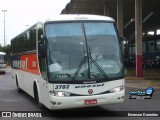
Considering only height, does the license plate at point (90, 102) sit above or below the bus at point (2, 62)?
below

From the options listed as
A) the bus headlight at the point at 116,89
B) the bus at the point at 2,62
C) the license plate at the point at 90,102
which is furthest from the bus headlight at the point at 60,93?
the bus at the point at 2,62

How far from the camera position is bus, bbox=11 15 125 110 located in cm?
1112

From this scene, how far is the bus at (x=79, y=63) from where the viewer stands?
1112 cm

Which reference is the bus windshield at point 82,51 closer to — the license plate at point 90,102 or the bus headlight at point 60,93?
the bus headlight at point 60,93

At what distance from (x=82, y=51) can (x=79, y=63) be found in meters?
0.39

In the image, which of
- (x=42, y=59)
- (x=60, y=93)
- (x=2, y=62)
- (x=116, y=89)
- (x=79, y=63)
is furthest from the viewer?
(x=2, y=62)

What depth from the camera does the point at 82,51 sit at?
37.8 ft

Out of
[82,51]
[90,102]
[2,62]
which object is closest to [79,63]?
[82,51]

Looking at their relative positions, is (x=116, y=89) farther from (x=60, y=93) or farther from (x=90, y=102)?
(x=60, y=93)

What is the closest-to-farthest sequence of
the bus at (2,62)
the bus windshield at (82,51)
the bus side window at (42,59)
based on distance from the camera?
1. the bus windshield at (82,51)
2. the bus side window at (42,59)
3. the bus at (2,62)

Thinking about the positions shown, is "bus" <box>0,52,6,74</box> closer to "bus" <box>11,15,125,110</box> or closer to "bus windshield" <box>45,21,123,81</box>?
"bus" <box>11,15,125,110</box>

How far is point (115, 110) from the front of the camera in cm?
1286

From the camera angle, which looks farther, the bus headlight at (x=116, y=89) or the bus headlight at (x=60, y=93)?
the bus headlight at (x=116, y=89)

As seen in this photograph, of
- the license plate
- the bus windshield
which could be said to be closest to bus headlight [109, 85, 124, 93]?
the bus windshield
